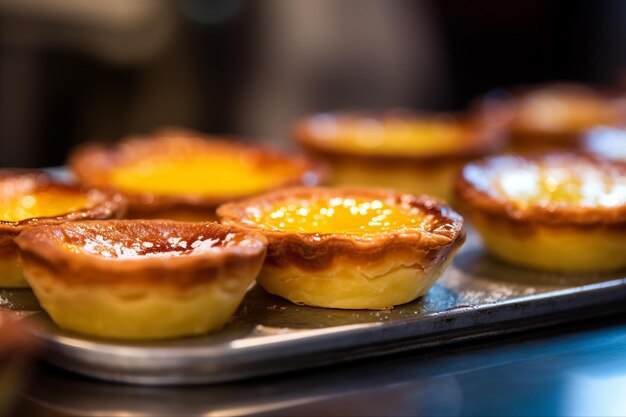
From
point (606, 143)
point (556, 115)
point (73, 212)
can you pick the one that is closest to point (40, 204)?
point (73, 212)

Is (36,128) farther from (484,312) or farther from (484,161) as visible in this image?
(484,312)

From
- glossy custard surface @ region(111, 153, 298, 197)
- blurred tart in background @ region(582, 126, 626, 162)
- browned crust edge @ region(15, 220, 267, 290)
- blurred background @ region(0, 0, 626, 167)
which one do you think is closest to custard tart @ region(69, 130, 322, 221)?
glossy custard surface @ region(111, 153, 298, 197)

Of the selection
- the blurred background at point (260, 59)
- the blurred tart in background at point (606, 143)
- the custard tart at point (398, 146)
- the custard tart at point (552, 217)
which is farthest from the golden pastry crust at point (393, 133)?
the blurred background at point (260, 59)

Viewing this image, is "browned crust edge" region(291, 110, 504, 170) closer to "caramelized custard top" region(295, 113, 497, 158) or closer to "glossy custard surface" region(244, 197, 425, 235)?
"caramelized custard top" region(295, 113, 497, 158)

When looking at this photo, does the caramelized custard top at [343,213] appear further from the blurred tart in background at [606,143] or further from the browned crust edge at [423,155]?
the blurred tart in background at [606,143]

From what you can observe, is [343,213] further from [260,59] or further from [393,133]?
[260,59]

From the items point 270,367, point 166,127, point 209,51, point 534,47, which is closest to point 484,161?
point 270,367
